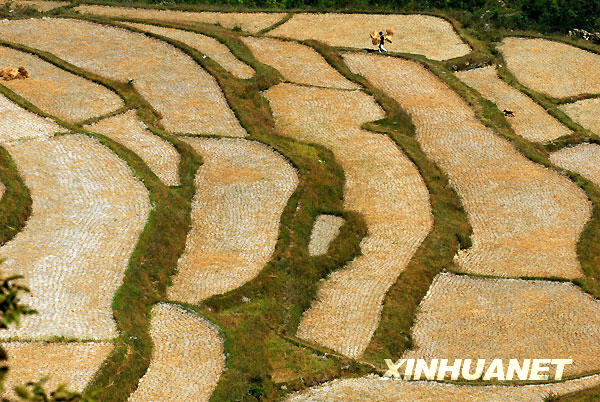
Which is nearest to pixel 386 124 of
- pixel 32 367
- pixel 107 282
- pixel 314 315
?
pixel 314 315

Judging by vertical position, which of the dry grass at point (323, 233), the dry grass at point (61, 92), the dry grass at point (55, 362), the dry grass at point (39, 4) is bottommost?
the dry grass at point (39, 4)

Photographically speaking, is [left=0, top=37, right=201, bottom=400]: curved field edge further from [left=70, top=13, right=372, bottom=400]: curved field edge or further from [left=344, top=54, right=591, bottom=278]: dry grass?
[left=344, top=54, right=591, bottom=278]: dry grass

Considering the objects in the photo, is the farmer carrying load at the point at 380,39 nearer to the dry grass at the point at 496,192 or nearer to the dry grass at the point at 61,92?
the dry grass at the point at 496,192

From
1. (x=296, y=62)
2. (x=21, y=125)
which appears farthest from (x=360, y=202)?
(x=296, y=62)

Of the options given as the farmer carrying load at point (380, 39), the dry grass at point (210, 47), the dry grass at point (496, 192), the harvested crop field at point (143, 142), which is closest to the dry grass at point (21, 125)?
the harvested crop field at point (143, 142)

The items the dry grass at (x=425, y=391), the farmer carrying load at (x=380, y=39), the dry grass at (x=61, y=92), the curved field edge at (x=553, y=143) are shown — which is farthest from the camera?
the farmer carrying load at (x=380, y=39)

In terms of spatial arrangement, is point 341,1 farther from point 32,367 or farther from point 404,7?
point 32,367
